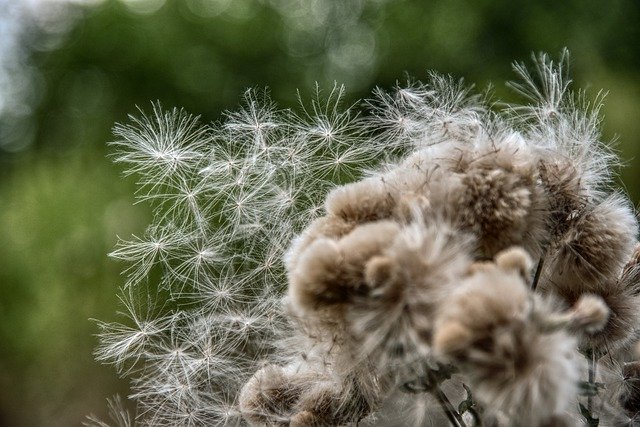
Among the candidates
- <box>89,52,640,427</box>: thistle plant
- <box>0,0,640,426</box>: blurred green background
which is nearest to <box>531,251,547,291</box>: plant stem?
<box>89,52,640,427</box>: thistle plant

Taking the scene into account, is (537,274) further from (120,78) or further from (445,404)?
(120,78)

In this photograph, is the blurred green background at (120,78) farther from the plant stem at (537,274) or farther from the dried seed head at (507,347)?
the dried seed head at (507,347)

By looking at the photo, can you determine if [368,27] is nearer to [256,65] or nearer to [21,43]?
[256,65]

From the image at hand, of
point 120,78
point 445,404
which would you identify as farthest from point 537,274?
point 120,78

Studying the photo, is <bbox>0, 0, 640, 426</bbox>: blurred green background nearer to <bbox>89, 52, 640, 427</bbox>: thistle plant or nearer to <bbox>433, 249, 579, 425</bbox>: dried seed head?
<bbox>89, 52, 640, 427</bbox>: thistle plant

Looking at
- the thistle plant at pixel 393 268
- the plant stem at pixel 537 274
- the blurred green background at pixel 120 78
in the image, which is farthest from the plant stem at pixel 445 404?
the blurred green background at pixel 120 78

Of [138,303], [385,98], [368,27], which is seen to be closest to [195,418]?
[138,303]

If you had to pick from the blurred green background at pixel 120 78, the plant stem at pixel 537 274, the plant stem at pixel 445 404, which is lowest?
the plant stem at pixel 445 404
